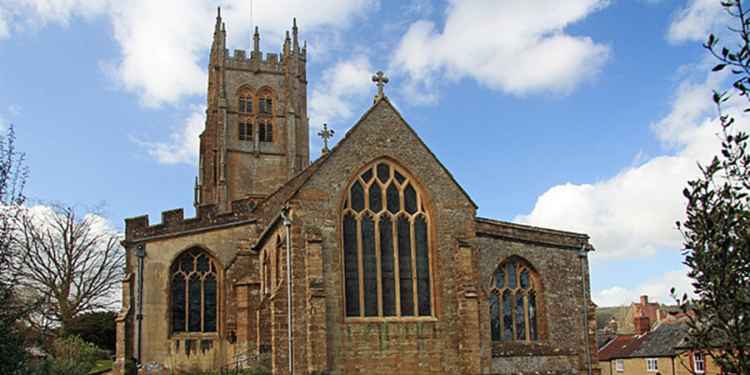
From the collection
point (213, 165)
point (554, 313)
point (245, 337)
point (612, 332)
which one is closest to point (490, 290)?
point (554, 313)

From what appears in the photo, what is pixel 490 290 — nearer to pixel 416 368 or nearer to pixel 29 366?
pixel 416 368

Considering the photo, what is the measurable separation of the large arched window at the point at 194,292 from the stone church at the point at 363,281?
4cm

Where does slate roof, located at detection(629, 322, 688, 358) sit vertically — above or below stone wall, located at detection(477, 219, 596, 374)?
below

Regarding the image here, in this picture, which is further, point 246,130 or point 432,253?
point 246,130

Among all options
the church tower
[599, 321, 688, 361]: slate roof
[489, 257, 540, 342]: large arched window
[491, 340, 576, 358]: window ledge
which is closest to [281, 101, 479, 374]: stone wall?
[491, 340, 576, 358]: window ledge

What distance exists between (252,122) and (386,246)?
39376 millimetres

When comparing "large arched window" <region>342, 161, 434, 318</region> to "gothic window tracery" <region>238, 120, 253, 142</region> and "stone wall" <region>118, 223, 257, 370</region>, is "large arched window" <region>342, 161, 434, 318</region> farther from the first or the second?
"gothic window tracery" <region>238, 120, 253, 142</region>

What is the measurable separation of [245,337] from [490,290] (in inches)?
350

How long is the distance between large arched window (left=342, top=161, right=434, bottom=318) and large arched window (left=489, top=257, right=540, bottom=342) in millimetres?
3855

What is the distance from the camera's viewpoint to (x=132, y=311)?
26.2 meters

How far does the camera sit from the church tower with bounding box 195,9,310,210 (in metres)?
57.6

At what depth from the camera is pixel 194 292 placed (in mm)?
27266

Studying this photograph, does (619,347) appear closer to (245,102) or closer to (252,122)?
(252,122)

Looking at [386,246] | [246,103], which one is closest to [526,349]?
[386,246]
